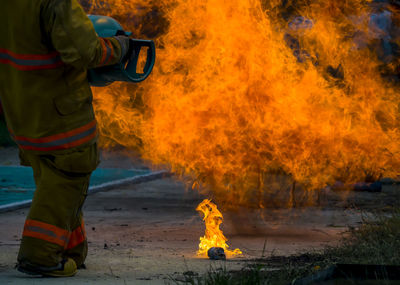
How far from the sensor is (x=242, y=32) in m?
7.43

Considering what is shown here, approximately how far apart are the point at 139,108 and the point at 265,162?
177cm

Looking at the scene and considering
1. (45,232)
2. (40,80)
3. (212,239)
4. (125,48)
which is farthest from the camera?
(212,239)

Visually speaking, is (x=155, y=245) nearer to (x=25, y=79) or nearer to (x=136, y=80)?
(x=136, y=80)

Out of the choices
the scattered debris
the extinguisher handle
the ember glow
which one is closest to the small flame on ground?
the scattered debris

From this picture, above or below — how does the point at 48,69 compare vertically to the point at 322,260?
above

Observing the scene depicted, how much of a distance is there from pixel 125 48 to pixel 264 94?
223cm

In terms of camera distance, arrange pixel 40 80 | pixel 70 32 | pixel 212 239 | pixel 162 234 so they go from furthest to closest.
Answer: pixel 162 234 → pixel 212 239 → pixel 40 80 → pixel 70 32

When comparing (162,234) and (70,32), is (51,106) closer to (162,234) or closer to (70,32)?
(70,32)

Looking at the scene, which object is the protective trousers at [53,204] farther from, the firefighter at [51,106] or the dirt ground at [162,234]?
the dirt ground at [162,234]

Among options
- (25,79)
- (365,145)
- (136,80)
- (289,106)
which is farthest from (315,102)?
(25,79)

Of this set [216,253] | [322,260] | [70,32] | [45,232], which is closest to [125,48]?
[70,32]

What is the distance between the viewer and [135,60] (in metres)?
5.81

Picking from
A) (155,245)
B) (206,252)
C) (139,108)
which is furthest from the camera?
(139,108)

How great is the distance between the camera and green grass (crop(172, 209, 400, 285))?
15.1ft
